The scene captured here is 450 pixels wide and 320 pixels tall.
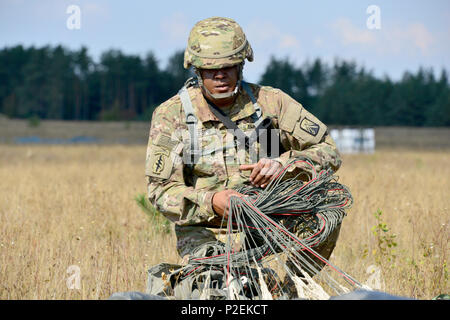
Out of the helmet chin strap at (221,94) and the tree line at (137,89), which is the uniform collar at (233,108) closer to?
the helmet chin strap at (221,94)

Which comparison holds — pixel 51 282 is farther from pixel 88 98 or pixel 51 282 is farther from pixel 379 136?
pixel 88 98

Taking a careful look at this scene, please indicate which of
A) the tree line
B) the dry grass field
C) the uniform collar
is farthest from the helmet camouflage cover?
the tree line

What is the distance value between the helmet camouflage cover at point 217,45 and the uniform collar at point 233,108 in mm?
263

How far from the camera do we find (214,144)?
13.8 feet

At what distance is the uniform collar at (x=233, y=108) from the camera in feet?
13.9

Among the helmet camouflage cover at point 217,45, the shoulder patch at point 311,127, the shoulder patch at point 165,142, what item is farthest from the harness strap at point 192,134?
the shoulder patch at point 311,127

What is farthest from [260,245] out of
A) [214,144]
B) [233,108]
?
[233,108]

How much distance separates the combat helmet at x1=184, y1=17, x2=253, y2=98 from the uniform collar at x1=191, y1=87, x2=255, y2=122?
14 centimetres

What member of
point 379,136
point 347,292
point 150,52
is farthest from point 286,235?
point 150,52

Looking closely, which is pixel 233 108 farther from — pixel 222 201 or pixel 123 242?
pixel 123 242

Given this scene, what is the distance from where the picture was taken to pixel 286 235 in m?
3.78

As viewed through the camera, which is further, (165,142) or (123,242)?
(123,242)

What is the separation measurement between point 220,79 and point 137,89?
223ft

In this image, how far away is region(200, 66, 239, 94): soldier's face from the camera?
4.12 meters
